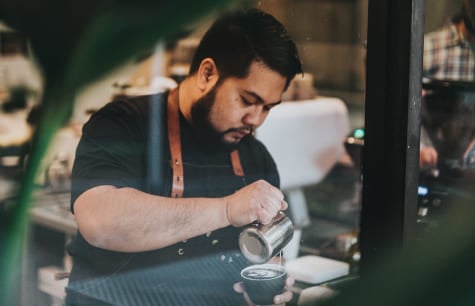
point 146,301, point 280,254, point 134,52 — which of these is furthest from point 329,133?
point 134,52

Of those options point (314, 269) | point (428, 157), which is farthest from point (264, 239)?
point (428, 157)

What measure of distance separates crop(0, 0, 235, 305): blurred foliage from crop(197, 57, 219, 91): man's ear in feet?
0.54

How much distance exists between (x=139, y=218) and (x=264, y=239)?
12.0 inches

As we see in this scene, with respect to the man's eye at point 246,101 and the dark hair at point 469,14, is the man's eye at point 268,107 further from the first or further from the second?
the dark hair at point 469,14

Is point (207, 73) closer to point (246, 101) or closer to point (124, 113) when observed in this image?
point (246, 101)

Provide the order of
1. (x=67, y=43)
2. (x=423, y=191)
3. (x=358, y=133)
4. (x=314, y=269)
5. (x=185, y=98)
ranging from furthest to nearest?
(x=358, y=133) < (x=423, y=191) < (x=314, y=269) < (x=185, y=98) < (x=67, y=43)

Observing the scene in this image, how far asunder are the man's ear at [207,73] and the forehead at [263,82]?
54 millimetres

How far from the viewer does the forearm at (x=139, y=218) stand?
146 centimetres

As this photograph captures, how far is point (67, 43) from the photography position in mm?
1005

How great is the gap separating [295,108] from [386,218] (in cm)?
140

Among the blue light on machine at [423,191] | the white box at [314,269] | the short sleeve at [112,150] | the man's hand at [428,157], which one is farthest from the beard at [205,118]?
the man's hand at [428,157]

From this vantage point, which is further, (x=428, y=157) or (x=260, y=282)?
(x=428, y=157)

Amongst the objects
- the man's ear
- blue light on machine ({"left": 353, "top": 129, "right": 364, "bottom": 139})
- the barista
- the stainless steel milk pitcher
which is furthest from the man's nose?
blue light on machine ({"left": 353, "top": 129, "right": 364, "bottom": 139})

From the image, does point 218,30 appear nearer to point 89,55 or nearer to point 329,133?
point 89,55
